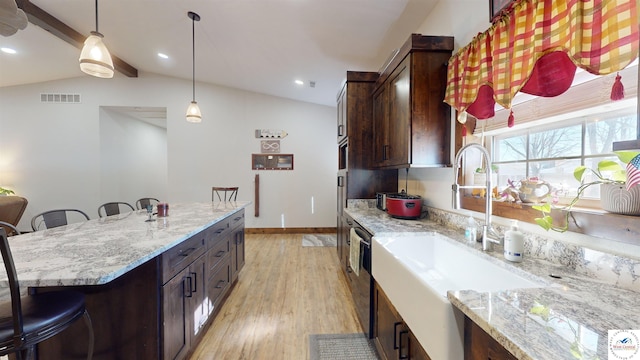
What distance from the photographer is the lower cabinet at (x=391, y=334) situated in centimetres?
104

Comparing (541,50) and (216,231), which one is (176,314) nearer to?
(216,231)

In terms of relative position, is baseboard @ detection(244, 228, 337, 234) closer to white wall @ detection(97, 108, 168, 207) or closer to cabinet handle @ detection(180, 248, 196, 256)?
white wall @ detection(97, 108, 168, 207)

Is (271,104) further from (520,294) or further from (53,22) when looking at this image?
(520,294)

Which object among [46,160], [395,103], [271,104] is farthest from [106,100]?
[395,103]

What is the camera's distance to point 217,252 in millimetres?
2115

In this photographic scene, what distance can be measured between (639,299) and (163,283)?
192cm

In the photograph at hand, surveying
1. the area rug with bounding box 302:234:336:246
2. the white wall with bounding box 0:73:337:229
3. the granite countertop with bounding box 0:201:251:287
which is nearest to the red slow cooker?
the granite countertop with bounding box 0:201:251:287

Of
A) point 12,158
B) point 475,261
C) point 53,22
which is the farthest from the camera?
point 12,158

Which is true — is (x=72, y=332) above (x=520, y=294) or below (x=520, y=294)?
below

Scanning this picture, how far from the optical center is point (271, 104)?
5281mm

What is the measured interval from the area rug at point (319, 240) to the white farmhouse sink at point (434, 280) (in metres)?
2.95

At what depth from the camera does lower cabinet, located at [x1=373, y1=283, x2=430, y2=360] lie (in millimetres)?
1037

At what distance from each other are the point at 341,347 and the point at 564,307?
4.95 ft

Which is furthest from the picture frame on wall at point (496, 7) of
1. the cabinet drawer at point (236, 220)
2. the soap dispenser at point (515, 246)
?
the cabinet drawer at point (236, 220)
